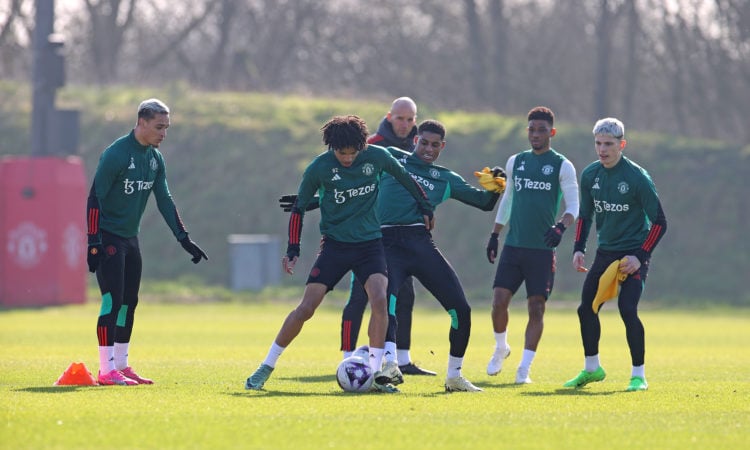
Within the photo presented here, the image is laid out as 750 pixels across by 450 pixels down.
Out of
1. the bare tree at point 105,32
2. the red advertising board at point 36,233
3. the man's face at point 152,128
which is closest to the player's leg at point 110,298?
the man's face at point 152,128

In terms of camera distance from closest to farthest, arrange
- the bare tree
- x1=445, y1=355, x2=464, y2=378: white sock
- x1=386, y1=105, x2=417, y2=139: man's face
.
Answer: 1. x1=445, y1=355, x2=464, y2=378: white sock
2. x1=386, y1=105, x2=417, y2=139: man's face
3. the bare tree

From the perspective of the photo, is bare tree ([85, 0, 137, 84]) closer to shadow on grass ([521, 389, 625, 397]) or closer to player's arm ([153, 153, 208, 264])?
player's arm ([153, 153, 208, 264])

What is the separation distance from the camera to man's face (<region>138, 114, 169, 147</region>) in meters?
11.6

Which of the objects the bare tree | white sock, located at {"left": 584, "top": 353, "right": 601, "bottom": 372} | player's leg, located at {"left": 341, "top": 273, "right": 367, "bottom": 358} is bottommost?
white sock, located at {"left": 584, "top": 353, "right": 601, "bottom": 372}

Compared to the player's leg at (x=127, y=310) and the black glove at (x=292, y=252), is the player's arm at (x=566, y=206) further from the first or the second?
the player's leg at (x=127, y=310)

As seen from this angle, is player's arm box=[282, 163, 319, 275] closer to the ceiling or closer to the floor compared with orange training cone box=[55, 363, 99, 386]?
closer to the ceiling

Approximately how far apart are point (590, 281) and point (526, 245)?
117cm

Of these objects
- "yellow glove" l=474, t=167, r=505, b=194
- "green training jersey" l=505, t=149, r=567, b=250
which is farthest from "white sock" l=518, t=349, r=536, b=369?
"yellow glove" l=474, t=167, r=505, b=194

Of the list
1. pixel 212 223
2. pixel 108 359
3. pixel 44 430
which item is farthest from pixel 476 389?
pixel 212 223

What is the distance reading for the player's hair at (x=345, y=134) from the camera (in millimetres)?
10688

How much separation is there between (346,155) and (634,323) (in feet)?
9.46

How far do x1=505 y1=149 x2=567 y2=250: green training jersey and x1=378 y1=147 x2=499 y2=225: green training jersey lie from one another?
3.19 ft

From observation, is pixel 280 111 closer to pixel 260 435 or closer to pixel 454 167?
pixel 454 167

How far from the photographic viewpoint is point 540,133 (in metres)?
12.6
